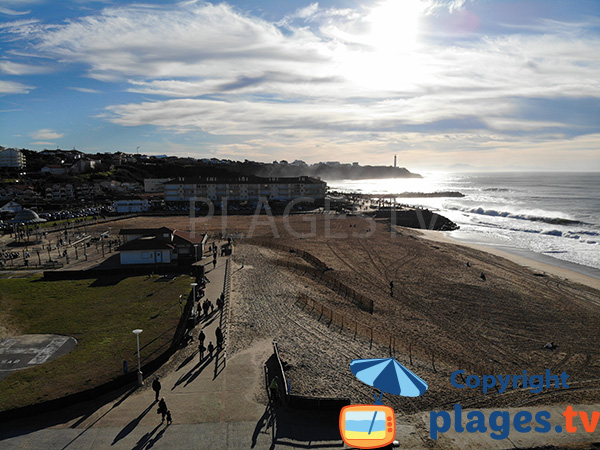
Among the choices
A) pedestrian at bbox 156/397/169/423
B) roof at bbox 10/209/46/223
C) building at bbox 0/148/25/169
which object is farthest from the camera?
building at bbox 0/148/25/169

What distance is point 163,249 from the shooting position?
3044cm

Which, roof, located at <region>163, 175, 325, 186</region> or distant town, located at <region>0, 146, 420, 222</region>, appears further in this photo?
roof, located at <region>163, 175, 325, 186</region>

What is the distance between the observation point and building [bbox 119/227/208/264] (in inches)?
1193

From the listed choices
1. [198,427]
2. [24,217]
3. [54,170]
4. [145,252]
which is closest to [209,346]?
[198,427]

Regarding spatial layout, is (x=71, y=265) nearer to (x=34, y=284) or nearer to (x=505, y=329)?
(x=34, y=284)

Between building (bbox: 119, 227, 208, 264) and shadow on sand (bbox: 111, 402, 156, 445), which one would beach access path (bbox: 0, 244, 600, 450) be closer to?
shadow on sand (bbox: 111, 402, 156, 445)

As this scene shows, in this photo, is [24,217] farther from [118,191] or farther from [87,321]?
[118,191]

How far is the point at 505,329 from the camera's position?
2002 cm

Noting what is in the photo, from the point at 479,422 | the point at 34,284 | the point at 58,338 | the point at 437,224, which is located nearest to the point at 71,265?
the point at 34,284

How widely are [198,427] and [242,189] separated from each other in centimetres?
7815

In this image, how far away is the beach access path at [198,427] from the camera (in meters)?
10.6

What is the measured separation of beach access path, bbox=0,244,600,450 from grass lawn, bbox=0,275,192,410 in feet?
4.39

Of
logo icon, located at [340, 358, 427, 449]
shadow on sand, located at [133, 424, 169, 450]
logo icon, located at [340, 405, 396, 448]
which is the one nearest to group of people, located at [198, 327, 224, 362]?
shadow on sand, located at [133, 424, 169, 450]

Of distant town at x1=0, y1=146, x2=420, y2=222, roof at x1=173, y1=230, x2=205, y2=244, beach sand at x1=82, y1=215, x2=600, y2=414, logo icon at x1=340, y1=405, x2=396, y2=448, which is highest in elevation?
distant town at x1=0, y1=146, x2=420, y2=222
